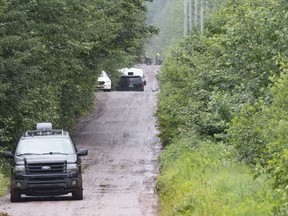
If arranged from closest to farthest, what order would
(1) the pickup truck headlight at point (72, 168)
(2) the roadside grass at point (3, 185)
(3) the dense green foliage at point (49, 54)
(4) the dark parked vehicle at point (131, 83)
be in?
(1) the pickup truck headlight at point (72, 168) → (2) the roadside grass at point (3, 185) → (3) the dense green foliage at point (49, 54) → (4) the dark parked vehicle at point (131, 83)

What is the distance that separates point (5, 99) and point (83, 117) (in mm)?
20904

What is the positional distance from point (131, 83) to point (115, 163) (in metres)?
42.2

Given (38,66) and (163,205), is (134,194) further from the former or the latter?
(38,66)

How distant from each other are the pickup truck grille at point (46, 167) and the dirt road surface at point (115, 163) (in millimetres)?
785

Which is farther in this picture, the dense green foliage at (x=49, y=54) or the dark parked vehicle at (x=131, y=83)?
the dark parked vehicle at (x=131, y=83)

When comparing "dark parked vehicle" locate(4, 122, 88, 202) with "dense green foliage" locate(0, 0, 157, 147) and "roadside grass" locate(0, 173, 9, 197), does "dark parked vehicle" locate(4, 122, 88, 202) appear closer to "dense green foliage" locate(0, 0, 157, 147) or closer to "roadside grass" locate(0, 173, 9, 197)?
"roadside grass" locate(0, 173, 9, 197)

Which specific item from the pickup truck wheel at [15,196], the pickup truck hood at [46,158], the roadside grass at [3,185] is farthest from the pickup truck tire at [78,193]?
Result: the roadside grass at [3,185]

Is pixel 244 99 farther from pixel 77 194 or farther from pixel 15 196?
pixel 15 196

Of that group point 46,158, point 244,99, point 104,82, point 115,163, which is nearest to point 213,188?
point 46,158

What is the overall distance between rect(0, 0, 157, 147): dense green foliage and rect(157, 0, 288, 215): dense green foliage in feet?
15.2

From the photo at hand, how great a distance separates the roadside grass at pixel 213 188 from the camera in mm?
15133

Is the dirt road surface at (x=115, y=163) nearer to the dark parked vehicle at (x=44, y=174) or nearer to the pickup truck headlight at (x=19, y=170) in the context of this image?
the dark parked vehicle at (x=44, y=174)

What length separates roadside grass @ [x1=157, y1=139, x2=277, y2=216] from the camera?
15.1 meters

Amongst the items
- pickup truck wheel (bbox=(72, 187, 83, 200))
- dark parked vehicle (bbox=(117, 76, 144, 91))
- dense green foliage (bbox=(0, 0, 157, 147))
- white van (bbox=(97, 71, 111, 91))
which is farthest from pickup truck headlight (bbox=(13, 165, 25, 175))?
dark parked vehicle (bbox=(117, 76, 144, 91))
